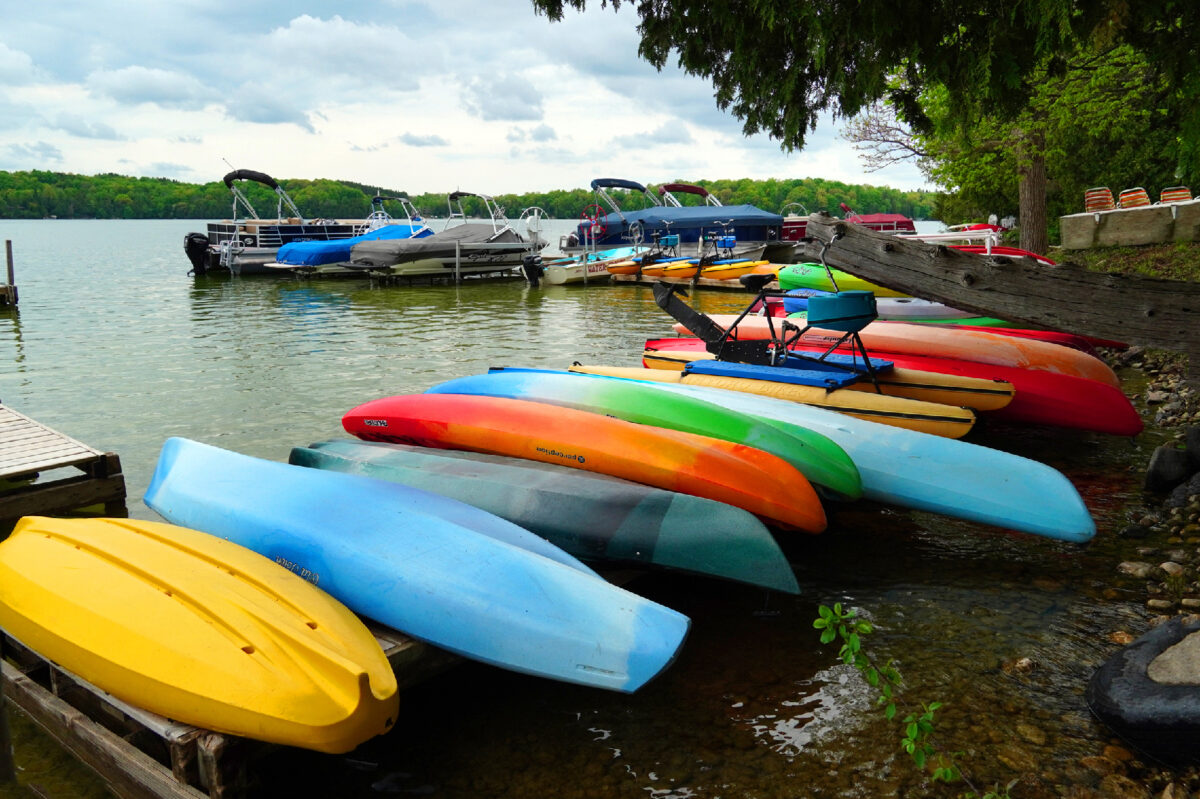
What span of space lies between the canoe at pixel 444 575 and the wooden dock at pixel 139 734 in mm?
193

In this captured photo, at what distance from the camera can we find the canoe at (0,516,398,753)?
304cm

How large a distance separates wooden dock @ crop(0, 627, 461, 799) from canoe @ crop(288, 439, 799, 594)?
43.2 inches

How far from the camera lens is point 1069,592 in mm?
4609

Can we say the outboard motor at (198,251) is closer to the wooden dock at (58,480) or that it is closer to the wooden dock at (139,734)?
the wooden dock at (58,480)

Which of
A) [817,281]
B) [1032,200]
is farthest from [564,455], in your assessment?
[1032,200]

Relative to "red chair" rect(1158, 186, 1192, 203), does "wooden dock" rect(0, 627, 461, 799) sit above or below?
→ below

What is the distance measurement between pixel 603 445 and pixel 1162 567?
10.8 ft

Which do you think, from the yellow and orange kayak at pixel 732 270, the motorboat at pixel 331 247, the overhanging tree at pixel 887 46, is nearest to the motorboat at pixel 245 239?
the motorboat at pixel 331 247

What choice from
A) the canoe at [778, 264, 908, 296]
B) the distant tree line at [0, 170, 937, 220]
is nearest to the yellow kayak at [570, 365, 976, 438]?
the canoe at [778, 264, 908, 296]

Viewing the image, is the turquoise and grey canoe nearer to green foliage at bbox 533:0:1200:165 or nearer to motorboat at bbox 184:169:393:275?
green foliage at bbox 533:0:1200:165

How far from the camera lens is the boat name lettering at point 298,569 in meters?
4.18

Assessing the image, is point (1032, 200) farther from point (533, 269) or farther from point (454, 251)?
point (454, 251)

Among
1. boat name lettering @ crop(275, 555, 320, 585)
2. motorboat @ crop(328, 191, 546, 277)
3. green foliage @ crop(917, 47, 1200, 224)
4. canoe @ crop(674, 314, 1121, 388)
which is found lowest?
boat name lettering @ crop(275, 555, 320, 585)

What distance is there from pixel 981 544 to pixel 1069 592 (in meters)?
0.81
